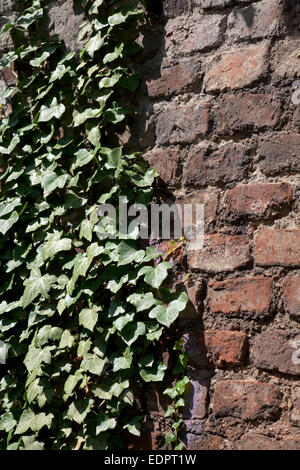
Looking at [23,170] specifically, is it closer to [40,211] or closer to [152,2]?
[40,211]

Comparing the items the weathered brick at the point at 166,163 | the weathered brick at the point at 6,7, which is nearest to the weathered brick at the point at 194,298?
the weathered brick at the point at 166,163

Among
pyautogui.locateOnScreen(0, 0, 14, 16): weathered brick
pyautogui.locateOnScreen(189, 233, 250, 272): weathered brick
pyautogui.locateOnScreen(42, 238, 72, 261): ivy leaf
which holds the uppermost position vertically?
pyautogui.locateOnScreen(0, 0, 14, 16): weathered brick

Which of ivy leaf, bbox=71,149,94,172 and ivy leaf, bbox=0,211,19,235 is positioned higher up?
ivy leaf, bbox=71,149,94,172

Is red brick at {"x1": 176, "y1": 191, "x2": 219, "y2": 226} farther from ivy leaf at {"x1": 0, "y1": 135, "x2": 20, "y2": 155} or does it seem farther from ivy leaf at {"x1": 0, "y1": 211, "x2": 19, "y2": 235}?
ivy leaf at {"x1": 0, "y1": 135, "x2": 20, "y2": 155}

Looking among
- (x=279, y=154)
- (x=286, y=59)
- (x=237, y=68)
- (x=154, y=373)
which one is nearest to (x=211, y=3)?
(x=237, y=68)

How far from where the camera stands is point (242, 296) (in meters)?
1.84

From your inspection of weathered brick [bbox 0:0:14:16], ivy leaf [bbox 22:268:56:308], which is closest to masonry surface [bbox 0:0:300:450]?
ivy leaf [bbox 22:268:56:308]

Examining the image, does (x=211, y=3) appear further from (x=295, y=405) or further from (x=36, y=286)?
(x=295, y=405)

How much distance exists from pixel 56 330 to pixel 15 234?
18.1 inches

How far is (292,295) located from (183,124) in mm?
706

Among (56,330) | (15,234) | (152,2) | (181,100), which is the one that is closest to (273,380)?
(56,330)

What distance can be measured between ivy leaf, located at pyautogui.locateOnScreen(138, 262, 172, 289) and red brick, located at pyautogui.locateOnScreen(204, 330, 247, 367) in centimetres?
22

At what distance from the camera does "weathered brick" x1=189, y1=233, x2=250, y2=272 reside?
1860 millimetres

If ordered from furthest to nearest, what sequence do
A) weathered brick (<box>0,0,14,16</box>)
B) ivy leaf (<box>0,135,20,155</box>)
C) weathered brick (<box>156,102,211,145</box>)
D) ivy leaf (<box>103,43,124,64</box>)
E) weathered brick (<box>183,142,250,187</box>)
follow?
weathered brick (<box>0,0,14,16</box>)
ivy leaf (<box>0,135,20,155</box>)
ivy leaf (<box>103,43,124,64</box>)
weathered brick (<box>156,102,211,145</box>)
weathered brick (<box>183,142,250,187</box>)
